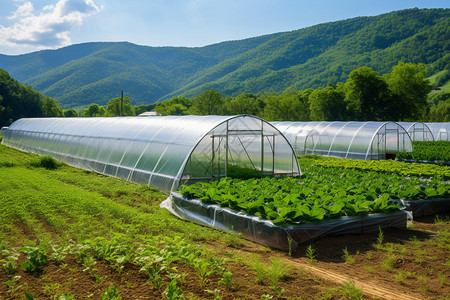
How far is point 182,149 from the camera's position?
46.9ft

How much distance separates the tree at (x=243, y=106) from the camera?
243 feet

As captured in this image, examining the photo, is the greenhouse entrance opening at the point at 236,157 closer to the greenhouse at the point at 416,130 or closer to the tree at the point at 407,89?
the greenhouse at the point at 416,130

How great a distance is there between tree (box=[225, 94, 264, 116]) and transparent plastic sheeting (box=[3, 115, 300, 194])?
52676mm

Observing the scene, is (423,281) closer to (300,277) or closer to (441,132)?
(300,277)

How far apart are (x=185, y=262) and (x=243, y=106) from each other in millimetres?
69552

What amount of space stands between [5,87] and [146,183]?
207ft

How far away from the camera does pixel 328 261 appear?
7102 millimetres

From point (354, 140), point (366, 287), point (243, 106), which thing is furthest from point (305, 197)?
point (243, 106)

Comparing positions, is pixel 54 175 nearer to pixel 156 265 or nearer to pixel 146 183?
pixel 146 183

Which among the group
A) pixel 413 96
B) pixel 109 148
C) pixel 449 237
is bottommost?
pixel 449 237

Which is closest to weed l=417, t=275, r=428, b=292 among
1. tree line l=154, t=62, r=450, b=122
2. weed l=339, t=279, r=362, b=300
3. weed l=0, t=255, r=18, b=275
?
weed l=339, t=279, r=362, b=300

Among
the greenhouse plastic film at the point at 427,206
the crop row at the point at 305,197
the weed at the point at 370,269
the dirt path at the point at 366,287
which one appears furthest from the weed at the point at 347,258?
the greenhouse plastic film at the point at 427,206

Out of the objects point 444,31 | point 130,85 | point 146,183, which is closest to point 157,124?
point 146,183

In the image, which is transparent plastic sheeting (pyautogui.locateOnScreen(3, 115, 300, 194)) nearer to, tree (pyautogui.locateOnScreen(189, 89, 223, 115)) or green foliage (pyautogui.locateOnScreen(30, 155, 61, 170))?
green foliage (pyautogui.locateOnScreen(30, 155, 61, 170))
